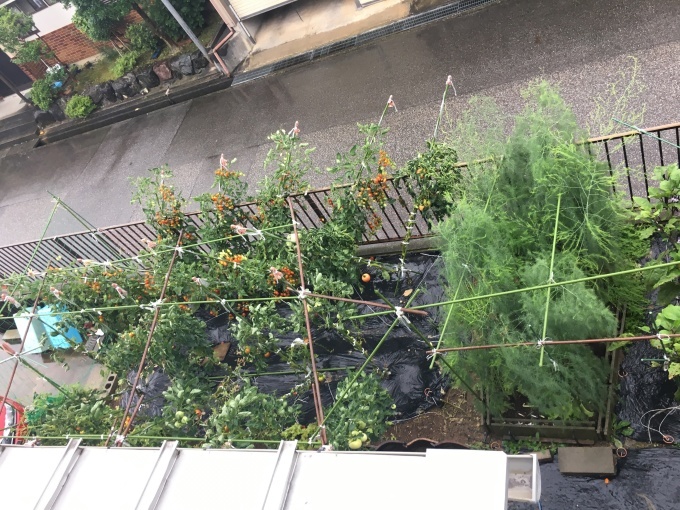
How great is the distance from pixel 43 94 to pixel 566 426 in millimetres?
12729

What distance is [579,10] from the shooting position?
7.57 metres

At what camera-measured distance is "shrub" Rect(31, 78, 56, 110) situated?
476 inches

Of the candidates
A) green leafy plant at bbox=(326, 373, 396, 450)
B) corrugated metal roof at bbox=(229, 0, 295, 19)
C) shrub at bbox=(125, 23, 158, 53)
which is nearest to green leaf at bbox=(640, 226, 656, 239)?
green leafy plant at bbox=(326, 373, 396, 450)

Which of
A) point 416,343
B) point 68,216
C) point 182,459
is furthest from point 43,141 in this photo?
point 182,459

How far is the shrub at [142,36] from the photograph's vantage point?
1123 cm

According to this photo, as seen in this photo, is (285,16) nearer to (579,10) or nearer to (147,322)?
(579,10)

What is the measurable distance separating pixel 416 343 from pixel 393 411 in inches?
26.8

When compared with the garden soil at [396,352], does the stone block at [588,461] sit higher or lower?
lower

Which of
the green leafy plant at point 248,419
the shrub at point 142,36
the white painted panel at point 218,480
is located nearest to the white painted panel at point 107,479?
the white painted panel at point 218,480

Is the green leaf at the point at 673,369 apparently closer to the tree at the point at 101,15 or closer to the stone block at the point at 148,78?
A: the stone block at the point at 148,78

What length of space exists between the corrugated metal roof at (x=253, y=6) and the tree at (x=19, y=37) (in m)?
5.01

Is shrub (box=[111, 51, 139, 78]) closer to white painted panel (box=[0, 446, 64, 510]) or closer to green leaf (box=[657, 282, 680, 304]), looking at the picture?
white painted panel (box=[0, 446, 64, 510])

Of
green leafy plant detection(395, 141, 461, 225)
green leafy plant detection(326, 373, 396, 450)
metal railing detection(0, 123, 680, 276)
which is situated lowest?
green leafy plant detection(326, 373, 396, 450)

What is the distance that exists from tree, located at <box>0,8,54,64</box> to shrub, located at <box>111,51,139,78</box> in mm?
2091
